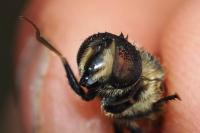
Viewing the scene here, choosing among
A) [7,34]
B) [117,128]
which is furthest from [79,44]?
[7,34]

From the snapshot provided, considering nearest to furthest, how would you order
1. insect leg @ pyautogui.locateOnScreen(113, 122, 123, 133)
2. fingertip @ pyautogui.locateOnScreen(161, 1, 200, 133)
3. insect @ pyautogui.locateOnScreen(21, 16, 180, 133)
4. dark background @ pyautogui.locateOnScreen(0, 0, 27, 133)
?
1. insect @ pyautogui.locateOnScreen(21, 16, 180, 133)
2. fingertip @ pyautogui.locateOnScreen(161, 1, 200, 133)
3. insect leg @ pyautogui.locateOnScreen(113, 122, 123, 133)
4. dark background @ pyautogui.locateOnScreen(0, 0, 27, 133)

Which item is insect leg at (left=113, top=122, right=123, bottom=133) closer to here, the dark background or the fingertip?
the fingertip

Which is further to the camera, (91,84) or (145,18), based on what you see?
(145,18)

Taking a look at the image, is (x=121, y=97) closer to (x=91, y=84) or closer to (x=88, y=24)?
(x=91, y=84)

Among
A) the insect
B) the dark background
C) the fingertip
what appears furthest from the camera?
the dark background

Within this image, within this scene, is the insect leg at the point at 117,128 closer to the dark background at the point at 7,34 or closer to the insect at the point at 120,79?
the insect at the point at 120,79

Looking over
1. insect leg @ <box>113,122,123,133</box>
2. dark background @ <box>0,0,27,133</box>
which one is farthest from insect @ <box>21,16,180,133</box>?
dark background @ <box>0,0,27,133</box>

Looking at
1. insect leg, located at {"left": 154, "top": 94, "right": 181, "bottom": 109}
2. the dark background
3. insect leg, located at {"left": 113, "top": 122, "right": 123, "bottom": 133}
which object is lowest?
insect leg, located at {"left": 113, "top": 122, "right": 123, "bottom": 133}

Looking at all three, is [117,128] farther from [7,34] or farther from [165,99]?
[7,34]

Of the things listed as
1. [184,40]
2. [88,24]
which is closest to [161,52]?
[184,40]
